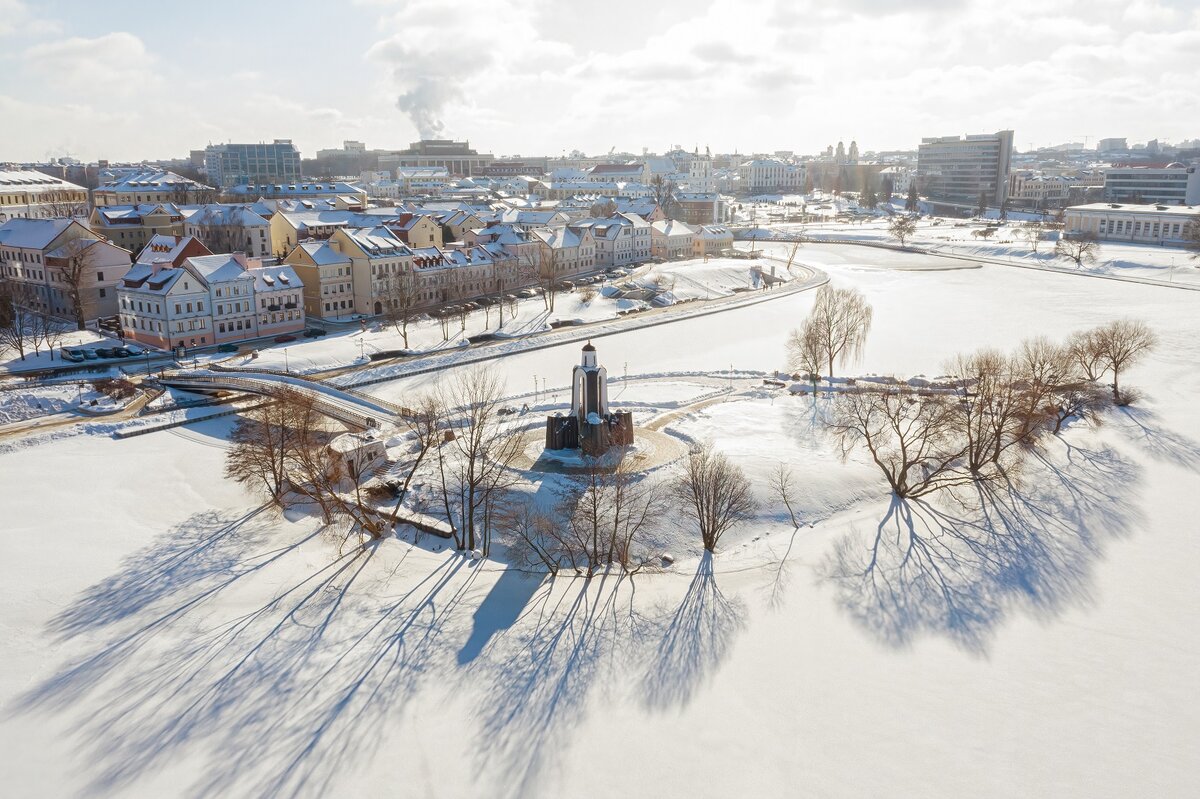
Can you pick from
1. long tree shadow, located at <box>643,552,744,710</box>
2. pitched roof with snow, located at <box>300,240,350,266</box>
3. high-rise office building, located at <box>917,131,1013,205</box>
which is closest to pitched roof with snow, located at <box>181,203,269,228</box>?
pitched roof with snow, located at <box>300,240,350,266</box>

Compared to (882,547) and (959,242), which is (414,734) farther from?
(959,242)

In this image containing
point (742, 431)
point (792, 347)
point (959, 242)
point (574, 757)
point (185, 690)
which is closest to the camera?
point (574, 757)

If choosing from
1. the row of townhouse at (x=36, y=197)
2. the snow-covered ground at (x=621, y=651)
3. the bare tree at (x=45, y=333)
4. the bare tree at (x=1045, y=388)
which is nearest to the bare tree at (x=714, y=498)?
the snow-covered ground at (x=621, y=651)

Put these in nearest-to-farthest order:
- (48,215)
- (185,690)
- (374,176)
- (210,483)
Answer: (185,690) < (210,483) < (48,215) < (374,176)

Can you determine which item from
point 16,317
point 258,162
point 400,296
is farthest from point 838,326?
point 258,162

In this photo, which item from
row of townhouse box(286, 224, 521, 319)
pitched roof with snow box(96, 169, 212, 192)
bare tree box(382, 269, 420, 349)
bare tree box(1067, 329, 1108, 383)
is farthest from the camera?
pitched roof with snow box(96, 169, 212, 192)

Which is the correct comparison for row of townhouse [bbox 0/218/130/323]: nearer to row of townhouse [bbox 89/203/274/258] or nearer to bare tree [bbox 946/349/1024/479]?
row of townhouse [bbox 89/203/274/258]

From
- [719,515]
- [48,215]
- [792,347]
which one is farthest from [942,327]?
[48,215]
